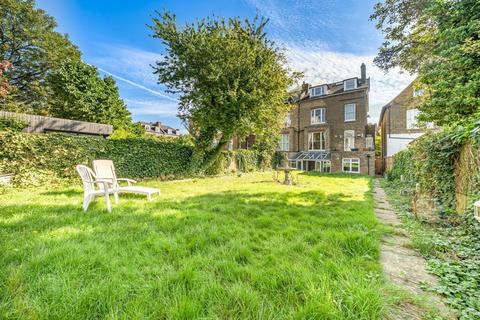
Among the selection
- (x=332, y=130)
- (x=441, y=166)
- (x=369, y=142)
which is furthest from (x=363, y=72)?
(x=441, y=166)

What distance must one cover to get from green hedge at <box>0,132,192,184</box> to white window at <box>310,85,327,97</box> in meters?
16.9

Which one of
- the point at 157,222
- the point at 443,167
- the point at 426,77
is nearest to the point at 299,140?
the point at 426,77

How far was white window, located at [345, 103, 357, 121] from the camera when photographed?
20.3 meters

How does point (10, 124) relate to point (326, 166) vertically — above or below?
above

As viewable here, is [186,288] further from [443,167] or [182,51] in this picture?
[182,51]

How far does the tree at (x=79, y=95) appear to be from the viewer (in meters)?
19.5

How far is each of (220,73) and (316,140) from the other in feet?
49.4

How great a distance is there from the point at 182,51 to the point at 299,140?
16.3 meters

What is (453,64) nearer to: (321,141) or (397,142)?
(397,142)

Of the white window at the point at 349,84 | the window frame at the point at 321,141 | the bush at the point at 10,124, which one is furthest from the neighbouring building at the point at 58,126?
the white window at the point at 349,84

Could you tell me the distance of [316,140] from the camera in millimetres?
22656

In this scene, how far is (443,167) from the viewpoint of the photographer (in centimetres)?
434

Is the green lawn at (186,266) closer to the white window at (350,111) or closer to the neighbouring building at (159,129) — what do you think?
the white window at (350,111)

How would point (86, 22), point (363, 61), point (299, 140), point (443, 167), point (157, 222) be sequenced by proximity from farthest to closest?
point (299, 140) → point (363, 61) → point (86, 22) → point (443, 167) → point (157, 222)
